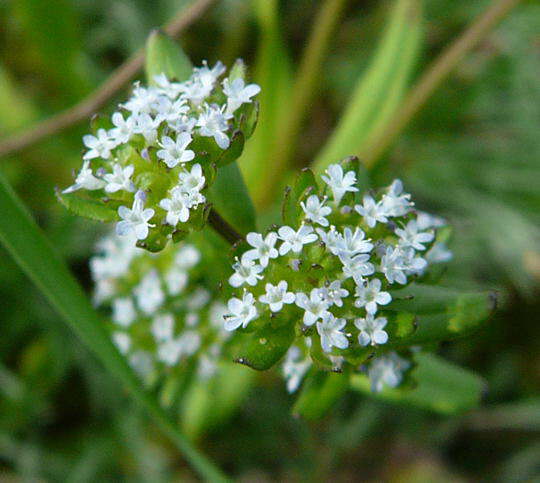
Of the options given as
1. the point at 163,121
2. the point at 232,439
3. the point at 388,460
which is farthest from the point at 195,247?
the point at 388,460

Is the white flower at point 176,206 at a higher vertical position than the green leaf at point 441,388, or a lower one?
higher

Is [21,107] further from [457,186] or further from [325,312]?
[325,312]

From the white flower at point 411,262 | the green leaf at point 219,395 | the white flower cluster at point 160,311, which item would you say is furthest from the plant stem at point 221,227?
the green leaf at point 219,395

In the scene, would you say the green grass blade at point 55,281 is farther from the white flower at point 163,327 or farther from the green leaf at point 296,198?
the green leaf at point 296,198

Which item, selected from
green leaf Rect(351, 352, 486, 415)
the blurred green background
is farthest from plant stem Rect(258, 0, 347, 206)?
green leaf Rect(351, 352, 486, 415)

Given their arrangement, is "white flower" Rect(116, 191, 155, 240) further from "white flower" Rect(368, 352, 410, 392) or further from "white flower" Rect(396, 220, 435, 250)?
"white flower" Rect(368, 352, 410, 392)

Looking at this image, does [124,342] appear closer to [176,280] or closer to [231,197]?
[176,280]

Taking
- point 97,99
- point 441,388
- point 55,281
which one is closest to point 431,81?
point 441,388
